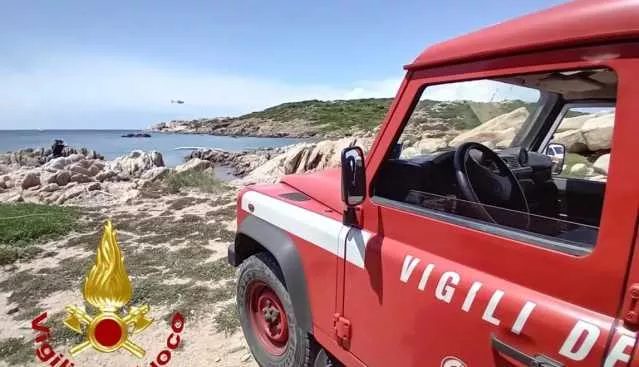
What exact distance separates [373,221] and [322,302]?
619 mm

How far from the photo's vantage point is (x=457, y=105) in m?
1.96

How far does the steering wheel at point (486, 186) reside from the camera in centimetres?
166

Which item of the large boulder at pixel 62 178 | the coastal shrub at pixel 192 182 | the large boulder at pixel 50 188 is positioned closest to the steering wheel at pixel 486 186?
the coastal shrub at pixel 192 182

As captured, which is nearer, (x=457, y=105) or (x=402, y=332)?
(x=402, y=332)

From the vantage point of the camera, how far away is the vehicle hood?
236 centimetres

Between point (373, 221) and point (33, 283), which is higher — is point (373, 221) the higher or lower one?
the higher one

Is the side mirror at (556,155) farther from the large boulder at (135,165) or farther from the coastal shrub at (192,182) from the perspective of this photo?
the large boulder at (135,165)

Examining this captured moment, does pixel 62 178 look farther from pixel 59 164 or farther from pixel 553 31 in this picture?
pixel 553 31

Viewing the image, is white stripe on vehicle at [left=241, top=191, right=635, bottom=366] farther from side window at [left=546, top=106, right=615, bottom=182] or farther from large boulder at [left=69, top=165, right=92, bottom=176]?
large boulder at [left=69, top=165, right=92, bottom=176]

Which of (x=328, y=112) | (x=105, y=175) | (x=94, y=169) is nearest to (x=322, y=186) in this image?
(x=105, y=175)

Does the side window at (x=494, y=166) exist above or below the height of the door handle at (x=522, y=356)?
above

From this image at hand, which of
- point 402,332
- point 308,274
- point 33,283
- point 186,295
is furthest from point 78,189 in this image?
point 402,332

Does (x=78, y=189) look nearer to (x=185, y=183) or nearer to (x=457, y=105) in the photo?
(x=185, y=183)

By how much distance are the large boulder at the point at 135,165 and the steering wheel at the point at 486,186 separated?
16.4 m
